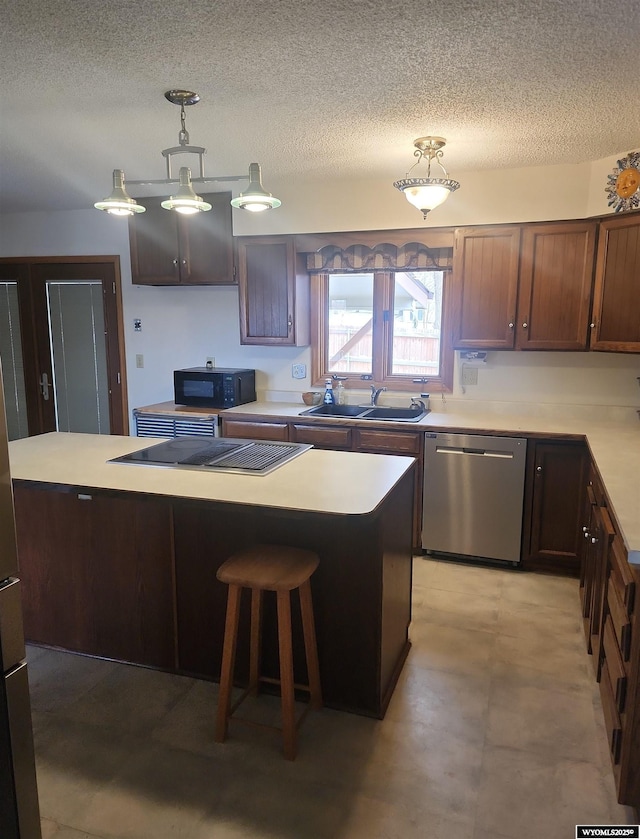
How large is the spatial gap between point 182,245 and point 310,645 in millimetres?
3112

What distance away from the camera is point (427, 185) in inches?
111

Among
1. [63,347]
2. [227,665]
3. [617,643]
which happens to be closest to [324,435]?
[227,665]

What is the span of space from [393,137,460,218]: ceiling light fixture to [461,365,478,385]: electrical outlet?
1.33 m

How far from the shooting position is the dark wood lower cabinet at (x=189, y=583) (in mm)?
2168

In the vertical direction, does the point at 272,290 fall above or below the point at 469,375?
above

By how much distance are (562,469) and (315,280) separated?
215 centimetres

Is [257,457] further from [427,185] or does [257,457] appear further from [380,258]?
[380,258]

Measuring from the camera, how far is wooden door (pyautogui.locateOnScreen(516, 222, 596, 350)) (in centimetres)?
339

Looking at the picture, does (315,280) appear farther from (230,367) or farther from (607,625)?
(607,625)

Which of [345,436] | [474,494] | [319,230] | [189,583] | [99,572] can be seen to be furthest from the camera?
[319,230]

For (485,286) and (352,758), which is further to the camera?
(485,286)

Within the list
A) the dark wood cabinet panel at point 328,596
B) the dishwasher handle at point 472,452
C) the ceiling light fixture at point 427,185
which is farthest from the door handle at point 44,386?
the ceiling light fixture at point 427,185

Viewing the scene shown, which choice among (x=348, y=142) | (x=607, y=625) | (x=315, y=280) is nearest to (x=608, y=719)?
(x=607, y=625)

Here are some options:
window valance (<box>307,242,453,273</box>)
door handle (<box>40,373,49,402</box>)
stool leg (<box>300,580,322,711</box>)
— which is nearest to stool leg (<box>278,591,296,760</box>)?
stool leg (<box>300,580,322,711</box>)
